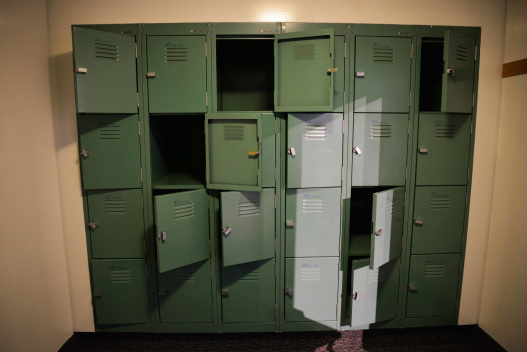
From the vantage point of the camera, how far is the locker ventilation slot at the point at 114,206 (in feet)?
7.00

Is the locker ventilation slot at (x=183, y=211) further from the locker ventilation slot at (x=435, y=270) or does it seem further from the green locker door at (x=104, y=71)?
the locker ventilation slot at (x=435, y=270)

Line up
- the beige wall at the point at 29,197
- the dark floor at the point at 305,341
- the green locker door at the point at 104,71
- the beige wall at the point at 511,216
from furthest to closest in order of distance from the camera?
the dark floor at the point at 305,341
the beige wall at the point at 511,216
the green locker door at the point at 104,71
the beige wall at the point at 29,197

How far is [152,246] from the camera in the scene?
219cm

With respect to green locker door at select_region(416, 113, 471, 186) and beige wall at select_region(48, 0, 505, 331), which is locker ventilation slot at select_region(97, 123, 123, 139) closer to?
beige wall at select_region(48, 0, 505, 331)

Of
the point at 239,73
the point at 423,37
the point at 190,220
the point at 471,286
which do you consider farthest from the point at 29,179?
the point at 471,286

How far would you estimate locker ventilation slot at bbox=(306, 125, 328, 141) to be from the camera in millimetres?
2055

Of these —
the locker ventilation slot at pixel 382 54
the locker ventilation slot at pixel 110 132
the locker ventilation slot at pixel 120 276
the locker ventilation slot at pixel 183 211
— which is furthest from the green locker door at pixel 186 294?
the locker ventilation slot at pixel 382 54

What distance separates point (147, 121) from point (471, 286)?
2967 mm

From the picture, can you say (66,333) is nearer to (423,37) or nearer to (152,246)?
(152,246)

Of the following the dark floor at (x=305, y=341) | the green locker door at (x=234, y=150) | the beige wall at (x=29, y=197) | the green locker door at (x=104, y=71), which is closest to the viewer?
the beige wall at (x=29, y=197)

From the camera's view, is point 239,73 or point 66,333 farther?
point 239,73

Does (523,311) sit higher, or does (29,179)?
(29,179)

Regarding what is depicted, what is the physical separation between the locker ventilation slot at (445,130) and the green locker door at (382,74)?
293 millimetres

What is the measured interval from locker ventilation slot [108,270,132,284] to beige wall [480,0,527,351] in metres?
2.93
